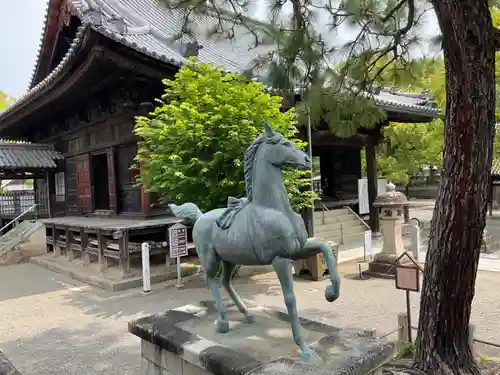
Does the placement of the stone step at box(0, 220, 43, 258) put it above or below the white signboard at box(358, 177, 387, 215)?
below

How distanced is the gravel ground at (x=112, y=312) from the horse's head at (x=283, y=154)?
2.85 meters

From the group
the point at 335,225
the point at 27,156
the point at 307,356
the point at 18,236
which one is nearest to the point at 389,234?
the point at 335,225

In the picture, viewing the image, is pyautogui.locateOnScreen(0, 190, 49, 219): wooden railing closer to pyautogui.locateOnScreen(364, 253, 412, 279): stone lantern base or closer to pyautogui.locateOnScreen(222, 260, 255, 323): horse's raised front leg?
pyautogui.locateOnScreen(364, 253, 412, 279): stone lantern base

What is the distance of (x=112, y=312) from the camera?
252 inches

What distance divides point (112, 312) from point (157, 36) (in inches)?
281

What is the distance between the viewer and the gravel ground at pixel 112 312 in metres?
4.66

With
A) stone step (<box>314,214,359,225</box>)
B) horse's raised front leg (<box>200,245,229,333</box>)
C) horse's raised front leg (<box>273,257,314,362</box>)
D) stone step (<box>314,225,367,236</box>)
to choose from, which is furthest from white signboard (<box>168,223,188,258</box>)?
stone step (<box>314,214,359,225</box>)

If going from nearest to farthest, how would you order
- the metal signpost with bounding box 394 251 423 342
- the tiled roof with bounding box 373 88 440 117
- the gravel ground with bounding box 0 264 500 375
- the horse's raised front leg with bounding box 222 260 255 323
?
the horse's raised front leg with bounding box 222 260 255 323, the metal signpost with bounding box 394 251 423 342, the gravel ground with bounding box 0 264 500 375, the tiled roof with bounding box 373 88 440 117

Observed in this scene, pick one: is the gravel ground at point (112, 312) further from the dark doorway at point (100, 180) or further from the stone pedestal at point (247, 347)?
the dark doorway at point (100, 180)

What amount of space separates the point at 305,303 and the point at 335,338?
3.22m

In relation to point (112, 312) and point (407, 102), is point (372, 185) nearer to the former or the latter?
point (407, 102)

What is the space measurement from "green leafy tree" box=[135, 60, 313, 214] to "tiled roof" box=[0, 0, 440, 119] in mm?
642

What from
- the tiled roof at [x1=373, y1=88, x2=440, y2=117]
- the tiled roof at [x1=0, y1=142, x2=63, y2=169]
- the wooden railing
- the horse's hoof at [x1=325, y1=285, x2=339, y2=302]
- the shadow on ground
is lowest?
the shadow on ground

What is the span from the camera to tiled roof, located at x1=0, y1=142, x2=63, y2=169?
1250cm
